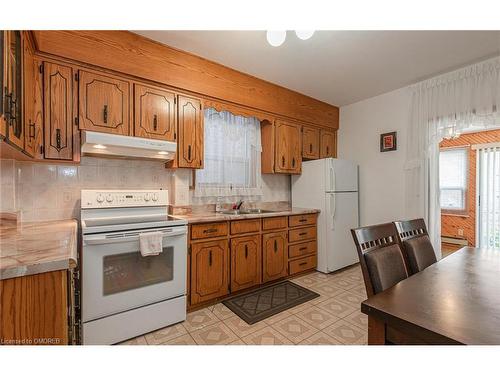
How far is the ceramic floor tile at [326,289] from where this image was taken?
249cm

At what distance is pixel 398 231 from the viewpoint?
1.37 m

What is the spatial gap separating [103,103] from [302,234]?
8.23 ft

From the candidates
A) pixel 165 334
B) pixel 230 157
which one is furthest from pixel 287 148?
pixel 165 334

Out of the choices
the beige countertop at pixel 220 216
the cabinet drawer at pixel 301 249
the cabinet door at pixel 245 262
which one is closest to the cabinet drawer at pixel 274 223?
the beige countertop at pixel 220 216

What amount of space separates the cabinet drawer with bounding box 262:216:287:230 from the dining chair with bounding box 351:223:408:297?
1.46 meters

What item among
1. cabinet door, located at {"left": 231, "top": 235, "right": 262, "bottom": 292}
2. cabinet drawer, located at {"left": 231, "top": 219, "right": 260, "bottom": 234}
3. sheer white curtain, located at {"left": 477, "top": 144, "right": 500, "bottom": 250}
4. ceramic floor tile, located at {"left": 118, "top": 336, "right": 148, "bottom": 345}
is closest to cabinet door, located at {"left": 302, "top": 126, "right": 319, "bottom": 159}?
cabinet drawer, located at {"left": 231, "top": 219, "right": 260, "bottom": 234}

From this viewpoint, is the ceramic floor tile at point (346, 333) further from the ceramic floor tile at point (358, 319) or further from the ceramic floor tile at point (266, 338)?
the ceramic floor tile at point (266, 338)

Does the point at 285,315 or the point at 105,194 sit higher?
the point at 105,194

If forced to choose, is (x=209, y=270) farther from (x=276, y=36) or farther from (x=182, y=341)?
(x=276, y=36)

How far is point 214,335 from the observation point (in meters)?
1.77

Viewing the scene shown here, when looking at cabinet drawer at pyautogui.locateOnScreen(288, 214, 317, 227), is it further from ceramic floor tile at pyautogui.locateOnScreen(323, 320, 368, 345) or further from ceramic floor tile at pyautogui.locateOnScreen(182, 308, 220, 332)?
ceramic floor tile at pyautogui.locateOnScreen(182, 308, 220, 332)

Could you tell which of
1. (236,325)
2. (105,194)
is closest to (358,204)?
(236,325)

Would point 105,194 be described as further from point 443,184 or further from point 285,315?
point 443,184

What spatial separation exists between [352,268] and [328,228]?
0.75 m
